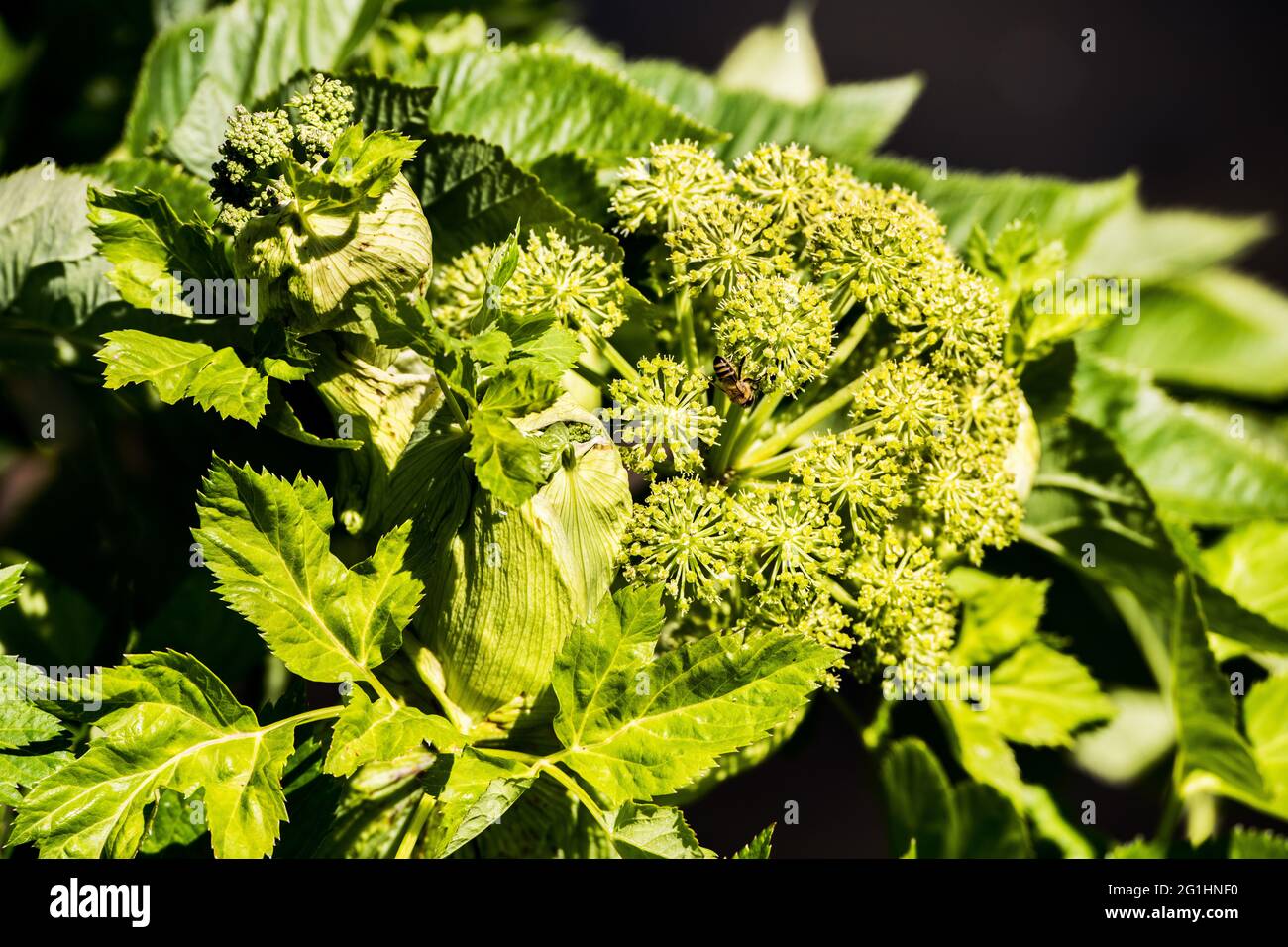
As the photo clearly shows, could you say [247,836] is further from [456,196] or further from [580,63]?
[580,63]

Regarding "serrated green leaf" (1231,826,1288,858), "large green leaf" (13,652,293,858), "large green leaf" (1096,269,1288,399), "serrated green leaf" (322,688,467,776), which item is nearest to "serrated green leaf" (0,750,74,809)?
"large green leaf" (13,652,293,858)

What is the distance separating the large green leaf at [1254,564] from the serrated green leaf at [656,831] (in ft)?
2.08

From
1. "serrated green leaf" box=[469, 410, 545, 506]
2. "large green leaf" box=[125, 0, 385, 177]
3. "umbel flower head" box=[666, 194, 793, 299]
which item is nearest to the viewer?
"serrated green leaf" box=[469, 410, 545, 506]

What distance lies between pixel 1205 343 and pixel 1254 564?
0.45 metres

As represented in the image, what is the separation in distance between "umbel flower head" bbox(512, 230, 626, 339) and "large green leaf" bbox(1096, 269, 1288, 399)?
2.76 feet

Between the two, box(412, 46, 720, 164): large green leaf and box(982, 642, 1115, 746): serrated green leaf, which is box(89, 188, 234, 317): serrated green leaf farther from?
box(982, 642, 1115, 746): serrated green leaf

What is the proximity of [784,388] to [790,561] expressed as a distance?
0.10 m

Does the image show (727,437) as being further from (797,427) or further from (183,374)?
(183,374)

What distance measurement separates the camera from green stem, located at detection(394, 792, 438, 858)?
608 mm

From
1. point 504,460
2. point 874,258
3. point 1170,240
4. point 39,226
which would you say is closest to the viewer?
point 504,460

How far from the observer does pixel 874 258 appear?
61cm

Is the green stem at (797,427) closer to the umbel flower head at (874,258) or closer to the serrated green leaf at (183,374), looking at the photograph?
the umbel flower head at (874,258)

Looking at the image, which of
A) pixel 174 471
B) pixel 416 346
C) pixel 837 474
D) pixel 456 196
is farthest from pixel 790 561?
pixel 174 471

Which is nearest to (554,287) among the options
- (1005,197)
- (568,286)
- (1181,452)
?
(568,286)
